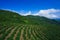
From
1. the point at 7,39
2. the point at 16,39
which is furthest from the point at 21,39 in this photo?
the point at 7,39

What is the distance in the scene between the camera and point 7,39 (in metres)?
31.9

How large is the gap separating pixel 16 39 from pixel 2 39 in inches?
206

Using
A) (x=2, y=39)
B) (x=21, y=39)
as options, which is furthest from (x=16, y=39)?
(x=2, y=39)

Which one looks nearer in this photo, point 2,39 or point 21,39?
point 2,39

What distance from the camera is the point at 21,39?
1447 inches

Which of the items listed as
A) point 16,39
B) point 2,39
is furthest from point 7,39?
point 16,39

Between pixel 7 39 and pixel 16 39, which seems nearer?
pixel 7 39

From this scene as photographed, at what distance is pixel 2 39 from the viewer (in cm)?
3080

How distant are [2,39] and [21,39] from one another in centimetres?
725

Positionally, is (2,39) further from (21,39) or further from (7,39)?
(21,39)

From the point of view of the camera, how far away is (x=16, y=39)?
35.2 metres

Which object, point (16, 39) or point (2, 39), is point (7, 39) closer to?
point (2, 39)

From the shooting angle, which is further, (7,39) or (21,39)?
(21,39)

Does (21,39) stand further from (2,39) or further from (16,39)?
(2,39)
